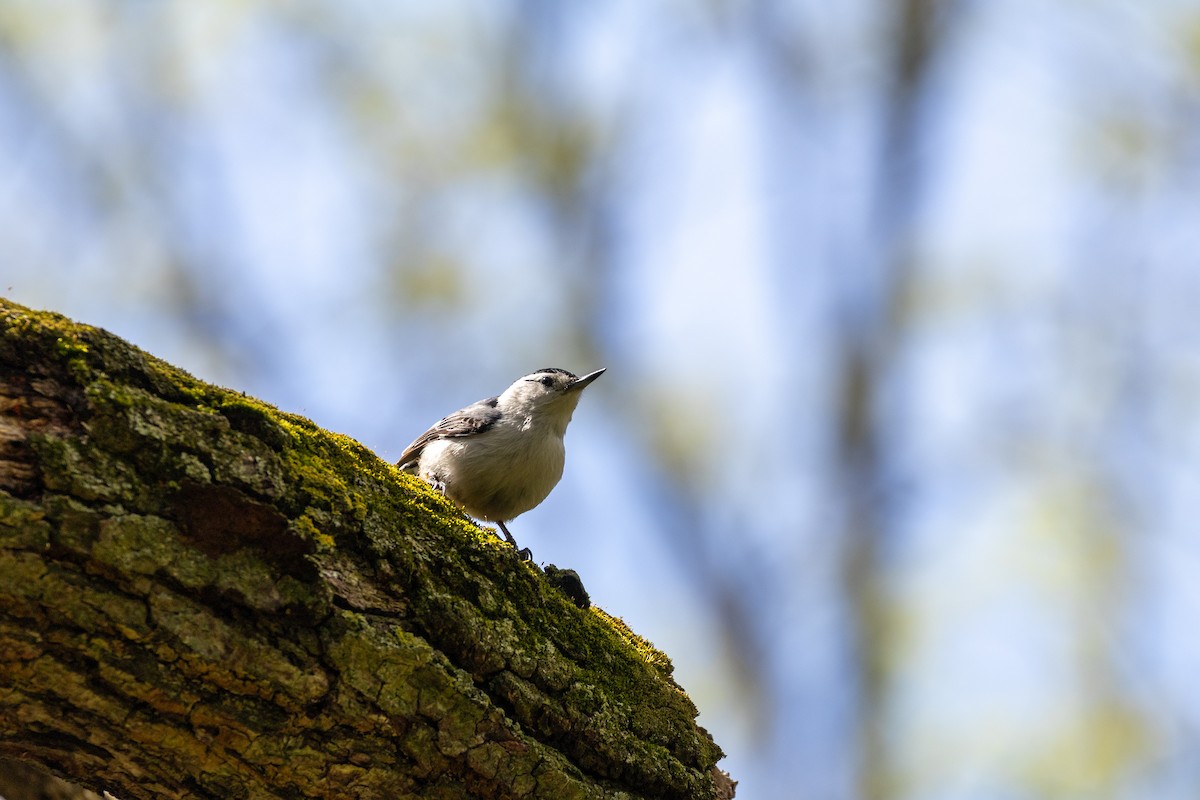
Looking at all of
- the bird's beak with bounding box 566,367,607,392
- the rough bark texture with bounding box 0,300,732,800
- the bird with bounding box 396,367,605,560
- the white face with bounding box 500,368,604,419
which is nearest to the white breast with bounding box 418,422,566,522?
the bird with bounding box 396,367,605,560

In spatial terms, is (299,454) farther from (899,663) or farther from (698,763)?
(899,663)

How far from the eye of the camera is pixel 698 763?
2.77 m

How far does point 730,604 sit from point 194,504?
7.53 meters

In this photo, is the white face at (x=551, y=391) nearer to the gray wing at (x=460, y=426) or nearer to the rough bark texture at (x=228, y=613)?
the gray wing at (x=460, y=426)

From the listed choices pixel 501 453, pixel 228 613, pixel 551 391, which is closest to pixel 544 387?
pixel 551 391

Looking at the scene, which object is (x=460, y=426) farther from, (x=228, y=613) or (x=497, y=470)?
(x=228, y=613)

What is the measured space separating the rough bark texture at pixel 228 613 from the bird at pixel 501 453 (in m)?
2.22

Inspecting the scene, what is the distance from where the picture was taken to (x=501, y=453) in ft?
15.7

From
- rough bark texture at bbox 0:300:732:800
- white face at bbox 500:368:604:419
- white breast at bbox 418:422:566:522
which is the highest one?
white face at bbox 500:368:604:419

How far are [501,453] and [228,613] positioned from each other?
9.40 feet

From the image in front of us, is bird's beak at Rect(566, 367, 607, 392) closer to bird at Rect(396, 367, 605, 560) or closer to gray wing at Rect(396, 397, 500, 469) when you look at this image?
bird at Rect(396, 367, 605, 560)

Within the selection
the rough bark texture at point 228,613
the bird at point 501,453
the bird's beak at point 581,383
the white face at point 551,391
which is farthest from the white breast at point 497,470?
the rough bark texture at point 228,613

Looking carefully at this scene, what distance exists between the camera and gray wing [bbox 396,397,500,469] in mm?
5020

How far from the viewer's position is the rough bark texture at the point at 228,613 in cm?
181
